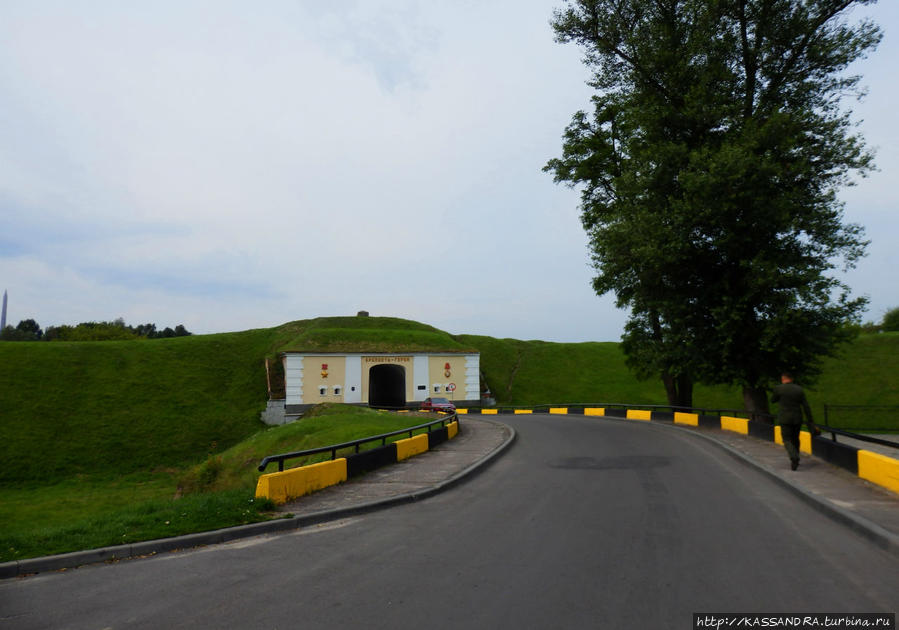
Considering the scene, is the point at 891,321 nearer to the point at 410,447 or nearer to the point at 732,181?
the point at 732,181

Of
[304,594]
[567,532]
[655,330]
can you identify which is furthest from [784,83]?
[304,594]

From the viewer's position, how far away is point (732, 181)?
18.4 m

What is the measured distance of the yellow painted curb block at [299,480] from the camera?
31.6 ft

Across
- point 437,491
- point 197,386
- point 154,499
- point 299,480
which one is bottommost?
point 154,499

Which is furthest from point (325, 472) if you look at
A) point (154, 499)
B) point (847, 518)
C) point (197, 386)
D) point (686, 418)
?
point (197, 386)

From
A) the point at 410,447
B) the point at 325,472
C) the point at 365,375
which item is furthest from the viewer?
the point at 365,375

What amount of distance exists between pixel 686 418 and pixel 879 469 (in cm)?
1666

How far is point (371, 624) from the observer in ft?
→ 15.4

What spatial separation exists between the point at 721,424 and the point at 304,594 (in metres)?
21.2

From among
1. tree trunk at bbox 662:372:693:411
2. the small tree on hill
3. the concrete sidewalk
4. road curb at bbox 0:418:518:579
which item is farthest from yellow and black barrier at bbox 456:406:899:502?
the small tree on hill

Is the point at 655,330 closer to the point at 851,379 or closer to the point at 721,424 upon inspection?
the point at 721,424

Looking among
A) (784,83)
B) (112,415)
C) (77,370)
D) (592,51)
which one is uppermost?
A: (592,51)

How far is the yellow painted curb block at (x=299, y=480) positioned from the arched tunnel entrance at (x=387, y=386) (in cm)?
4075

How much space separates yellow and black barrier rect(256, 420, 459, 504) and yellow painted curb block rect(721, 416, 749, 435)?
11.7 m
